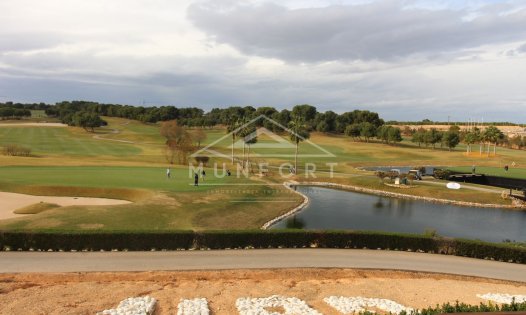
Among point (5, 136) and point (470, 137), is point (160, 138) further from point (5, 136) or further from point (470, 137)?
point (470, 137)

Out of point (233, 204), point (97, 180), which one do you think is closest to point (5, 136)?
point (97, 180)

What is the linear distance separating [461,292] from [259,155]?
7977cm

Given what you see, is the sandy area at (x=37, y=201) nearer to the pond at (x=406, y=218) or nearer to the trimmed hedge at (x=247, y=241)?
the trimmed hedge at (x=247, y=241)

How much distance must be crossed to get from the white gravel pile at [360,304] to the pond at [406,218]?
21.8 metres

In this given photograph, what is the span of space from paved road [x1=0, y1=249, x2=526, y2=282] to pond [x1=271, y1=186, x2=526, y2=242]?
13.4 m

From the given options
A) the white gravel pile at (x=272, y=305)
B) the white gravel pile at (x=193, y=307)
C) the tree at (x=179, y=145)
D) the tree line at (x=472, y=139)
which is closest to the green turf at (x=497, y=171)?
the tree line at (x=472, y=139)

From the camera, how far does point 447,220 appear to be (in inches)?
1922

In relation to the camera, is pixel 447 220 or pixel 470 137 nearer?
pixel 447 220

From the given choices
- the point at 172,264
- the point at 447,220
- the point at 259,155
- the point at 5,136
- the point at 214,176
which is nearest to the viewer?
the point at 172,264

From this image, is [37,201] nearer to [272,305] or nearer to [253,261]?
[253,261]

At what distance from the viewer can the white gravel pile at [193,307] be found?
1858 centimetres

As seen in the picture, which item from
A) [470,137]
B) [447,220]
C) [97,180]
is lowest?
[447,220]

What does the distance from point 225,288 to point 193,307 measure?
3.22 meters

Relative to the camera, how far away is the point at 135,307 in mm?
18719
